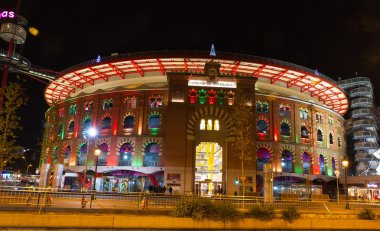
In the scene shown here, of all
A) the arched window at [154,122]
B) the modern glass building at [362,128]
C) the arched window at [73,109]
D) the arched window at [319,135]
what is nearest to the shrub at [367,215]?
the arched window at [154,122]

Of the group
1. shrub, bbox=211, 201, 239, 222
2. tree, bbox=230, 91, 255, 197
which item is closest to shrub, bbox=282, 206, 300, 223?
shrub, bbox=211, 201, 239, 222

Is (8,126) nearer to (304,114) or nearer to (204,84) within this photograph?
(204,84)

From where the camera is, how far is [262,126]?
2014 inches

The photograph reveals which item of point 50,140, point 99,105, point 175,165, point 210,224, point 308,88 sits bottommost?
point 210,224

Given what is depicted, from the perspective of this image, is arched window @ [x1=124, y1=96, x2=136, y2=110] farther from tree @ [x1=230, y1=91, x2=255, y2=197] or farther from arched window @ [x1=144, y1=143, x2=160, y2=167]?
tree @ [x1=230, y1=91, x2=255, y2=197]

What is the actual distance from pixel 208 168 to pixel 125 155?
1207cm

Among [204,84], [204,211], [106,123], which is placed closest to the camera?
[204,211]

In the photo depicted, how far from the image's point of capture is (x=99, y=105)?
52.9 meters

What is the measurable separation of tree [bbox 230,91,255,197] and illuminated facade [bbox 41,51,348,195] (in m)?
0.98

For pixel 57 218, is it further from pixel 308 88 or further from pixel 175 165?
pixel 308 88

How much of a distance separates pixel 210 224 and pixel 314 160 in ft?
132

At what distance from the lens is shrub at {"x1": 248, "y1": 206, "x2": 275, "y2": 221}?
18438 mm

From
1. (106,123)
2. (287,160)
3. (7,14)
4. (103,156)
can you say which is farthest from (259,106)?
(7,14)

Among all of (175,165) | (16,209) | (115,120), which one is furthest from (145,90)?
(16,209)
